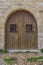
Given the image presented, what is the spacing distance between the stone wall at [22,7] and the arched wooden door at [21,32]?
330 mm

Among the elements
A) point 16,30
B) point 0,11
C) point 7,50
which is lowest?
point 7,50

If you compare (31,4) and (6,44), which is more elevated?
(31,4)

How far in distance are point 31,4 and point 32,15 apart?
1.88 ft

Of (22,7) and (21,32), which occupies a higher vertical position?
(22,7)

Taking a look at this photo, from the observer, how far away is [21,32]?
1341cm

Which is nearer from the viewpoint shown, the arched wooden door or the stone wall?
the stone wall

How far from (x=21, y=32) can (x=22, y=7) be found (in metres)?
1.31

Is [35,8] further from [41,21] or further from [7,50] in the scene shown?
[7,50]

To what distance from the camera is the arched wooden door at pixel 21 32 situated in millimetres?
13398

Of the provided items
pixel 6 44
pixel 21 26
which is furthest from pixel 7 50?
pixel 21 26

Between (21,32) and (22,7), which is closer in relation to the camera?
(22,7)

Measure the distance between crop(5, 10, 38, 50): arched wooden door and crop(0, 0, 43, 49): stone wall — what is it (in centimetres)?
33

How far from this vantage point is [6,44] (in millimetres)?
13484

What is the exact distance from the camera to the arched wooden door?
44.0 ft
